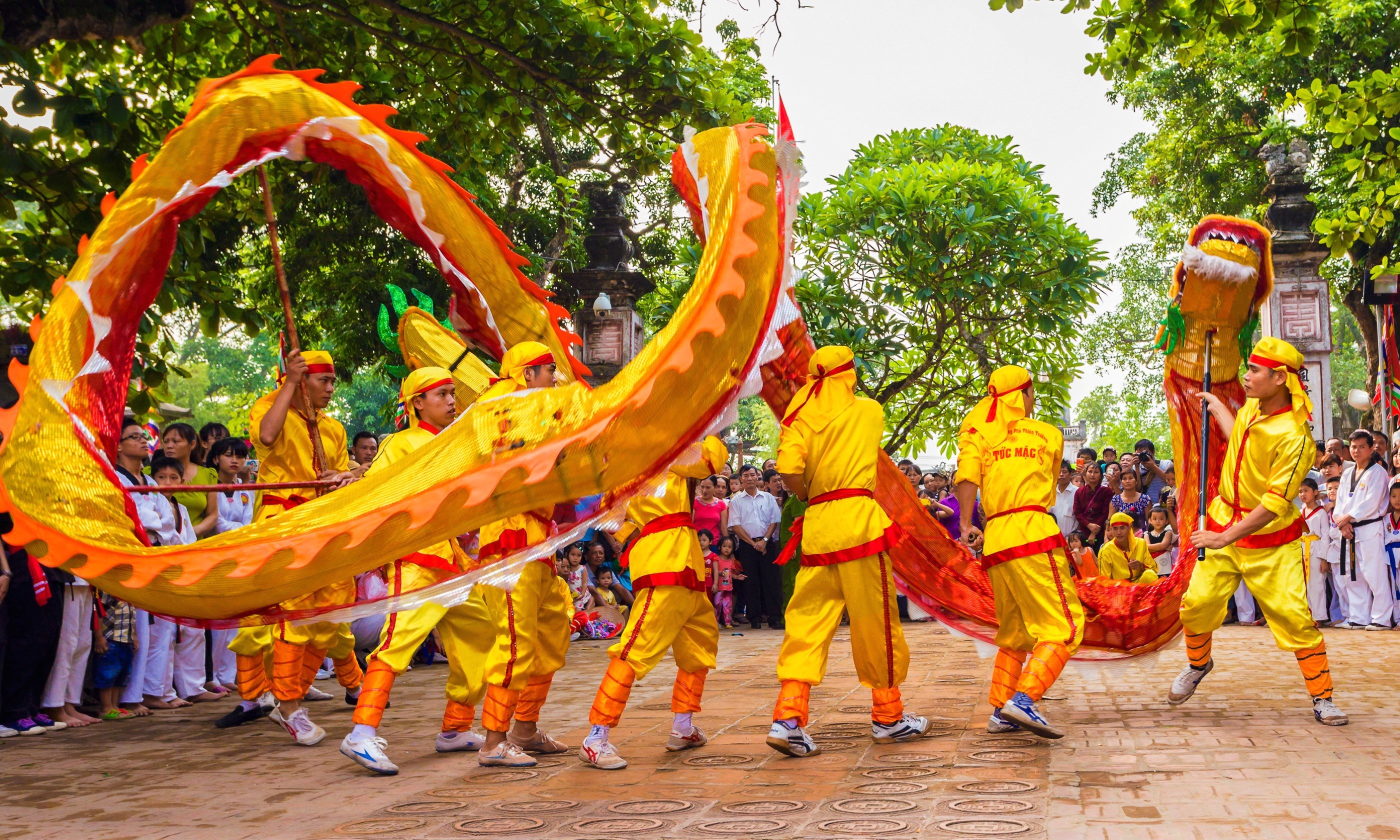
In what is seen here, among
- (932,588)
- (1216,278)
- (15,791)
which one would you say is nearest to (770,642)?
(932,588)

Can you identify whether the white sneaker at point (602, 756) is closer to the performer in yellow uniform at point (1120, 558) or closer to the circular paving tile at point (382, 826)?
the circular paving tile at point (382, 826)

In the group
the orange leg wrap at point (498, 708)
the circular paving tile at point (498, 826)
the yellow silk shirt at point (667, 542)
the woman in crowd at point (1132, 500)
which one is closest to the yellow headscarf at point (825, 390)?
the yellow silk shirt at point (667, 542)

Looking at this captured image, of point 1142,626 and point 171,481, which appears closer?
point 1142,626

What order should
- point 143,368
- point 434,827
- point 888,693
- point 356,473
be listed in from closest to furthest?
point 434,827
point 356,473
point 888,693
point 143,368

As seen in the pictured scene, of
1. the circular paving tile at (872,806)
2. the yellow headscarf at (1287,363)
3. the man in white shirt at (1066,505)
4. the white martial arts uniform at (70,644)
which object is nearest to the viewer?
the circular paving tile at (872,806)

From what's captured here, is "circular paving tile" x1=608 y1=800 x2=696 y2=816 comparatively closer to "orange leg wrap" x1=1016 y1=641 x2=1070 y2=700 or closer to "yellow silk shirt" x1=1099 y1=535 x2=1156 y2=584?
"orange leg wrap" x1=1016 y1=641 x2=1070 y2=700

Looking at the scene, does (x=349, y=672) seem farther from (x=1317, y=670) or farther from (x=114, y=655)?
(x=1317, y=670)

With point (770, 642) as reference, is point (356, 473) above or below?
above

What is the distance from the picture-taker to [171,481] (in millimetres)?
7223

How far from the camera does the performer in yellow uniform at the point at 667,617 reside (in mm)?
5227

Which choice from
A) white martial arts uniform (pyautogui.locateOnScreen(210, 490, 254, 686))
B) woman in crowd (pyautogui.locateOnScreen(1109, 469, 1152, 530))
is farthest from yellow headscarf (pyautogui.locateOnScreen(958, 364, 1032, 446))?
woman in crowd (pyautogui.locateOnScreen(1109, 469, 1152, 530))

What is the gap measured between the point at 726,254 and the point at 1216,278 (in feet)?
12.9

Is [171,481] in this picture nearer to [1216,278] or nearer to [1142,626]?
[1142,626]

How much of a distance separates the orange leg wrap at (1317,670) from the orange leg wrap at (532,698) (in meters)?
3.69
